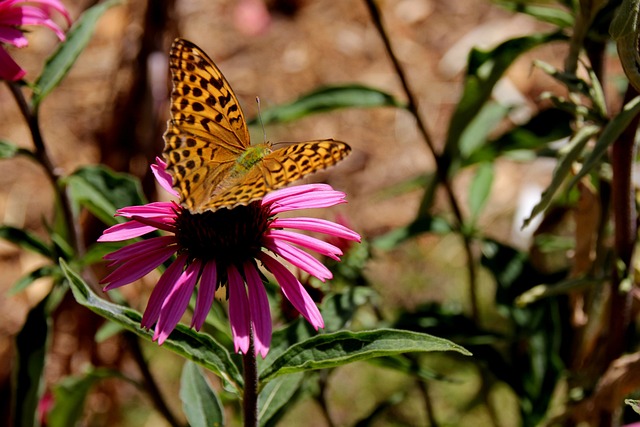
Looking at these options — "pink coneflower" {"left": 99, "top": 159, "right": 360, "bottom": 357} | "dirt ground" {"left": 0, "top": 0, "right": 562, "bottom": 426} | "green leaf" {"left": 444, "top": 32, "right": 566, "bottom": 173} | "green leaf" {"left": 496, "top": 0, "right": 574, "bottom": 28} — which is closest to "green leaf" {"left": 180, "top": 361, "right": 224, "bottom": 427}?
"pink coneflower" {"left": 99, "top": 159, "right": 360, "bottom": 357}

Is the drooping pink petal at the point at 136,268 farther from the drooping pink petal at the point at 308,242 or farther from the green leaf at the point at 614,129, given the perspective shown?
the green leaf at the point at 614,129

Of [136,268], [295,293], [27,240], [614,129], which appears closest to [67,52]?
[27,240]

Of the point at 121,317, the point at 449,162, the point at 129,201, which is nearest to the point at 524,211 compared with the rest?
the point at 449,162

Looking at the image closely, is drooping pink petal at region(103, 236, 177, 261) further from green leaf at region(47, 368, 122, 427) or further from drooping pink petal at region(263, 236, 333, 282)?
green leaf at region(47, 368, 122, 427)

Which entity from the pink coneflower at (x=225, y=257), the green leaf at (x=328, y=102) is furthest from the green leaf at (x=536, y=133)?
the pink coneflower at (x=225, y=257)

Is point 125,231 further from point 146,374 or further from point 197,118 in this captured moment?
point 146,374

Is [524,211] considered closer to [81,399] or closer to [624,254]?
[624,254]
